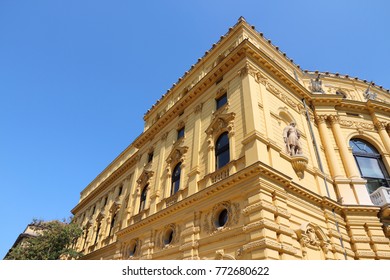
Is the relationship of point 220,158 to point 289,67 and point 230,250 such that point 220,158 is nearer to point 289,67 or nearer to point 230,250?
point 230,250

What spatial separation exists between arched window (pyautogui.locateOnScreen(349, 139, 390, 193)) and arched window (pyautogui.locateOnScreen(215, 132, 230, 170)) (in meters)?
10.6

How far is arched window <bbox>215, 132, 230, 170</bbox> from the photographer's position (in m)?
15.4

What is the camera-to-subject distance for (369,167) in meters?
19.3

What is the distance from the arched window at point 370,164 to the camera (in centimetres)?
1850

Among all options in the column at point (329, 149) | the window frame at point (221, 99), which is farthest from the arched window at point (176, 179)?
the column at point (329, 149)

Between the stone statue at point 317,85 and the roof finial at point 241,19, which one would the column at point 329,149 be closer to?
the stone statue at point 317,85

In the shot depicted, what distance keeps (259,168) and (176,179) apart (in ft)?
27.1

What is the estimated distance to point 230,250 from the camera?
472 inches

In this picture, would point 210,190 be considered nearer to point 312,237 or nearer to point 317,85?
point 312,237

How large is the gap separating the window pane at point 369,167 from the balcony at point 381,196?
199 centimetres

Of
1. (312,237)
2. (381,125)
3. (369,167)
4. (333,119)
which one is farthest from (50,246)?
(381,125)

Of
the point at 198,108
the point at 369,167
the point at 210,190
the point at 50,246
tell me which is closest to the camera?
the point at 210,190
